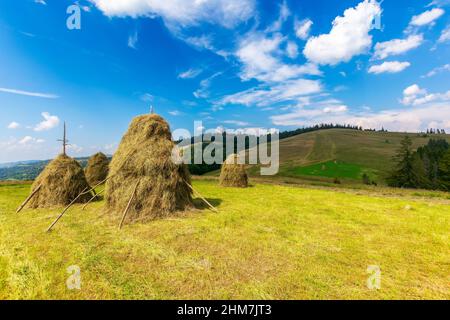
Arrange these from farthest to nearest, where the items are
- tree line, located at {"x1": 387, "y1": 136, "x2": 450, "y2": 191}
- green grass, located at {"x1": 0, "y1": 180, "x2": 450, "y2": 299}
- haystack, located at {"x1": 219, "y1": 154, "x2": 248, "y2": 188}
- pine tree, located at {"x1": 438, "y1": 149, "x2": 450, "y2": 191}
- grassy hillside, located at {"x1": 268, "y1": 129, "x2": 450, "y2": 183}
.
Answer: grassy hillside, located at {"x1": 268, "y1": 129, "x2": 450, "y2": 183} < tree line, located at {"x1": 387, "y1": 136, "x2": 450, "y2": 191} < pine tree, located at {"x1": 438, "y1": 149, "x2": 450, "y2": 191} < haystack, located at {"x1": 219, "y1": 154, "x2": 248, "y2": 188} < green grass, located at {"x1": 0, "y1": 180, "x2": 450, "y2": 299}

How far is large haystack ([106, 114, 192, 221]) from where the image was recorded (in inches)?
397

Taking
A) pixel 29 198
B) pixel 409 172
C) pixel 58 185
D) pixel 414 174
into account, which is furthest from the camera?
pixel 409 172

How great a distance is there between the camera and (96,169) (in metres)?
23.5

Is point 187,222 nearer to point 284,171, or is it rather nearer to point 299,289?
point 299,289

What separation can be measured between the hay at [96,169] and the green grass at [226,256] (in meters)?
12.6

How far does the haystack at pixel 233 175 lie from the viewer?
22672 mm

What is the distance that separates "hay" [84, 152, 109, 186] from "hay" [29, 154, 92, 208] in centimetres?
995

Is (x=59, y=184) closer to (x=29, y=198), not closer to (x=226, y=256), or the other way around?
(x=29, y=198)

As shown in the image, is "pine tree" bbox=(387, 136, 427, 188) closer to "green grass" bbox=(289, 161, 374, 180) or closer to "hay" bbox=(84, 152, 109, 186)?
"green grass" bbox=(289, 161, 374, 180)

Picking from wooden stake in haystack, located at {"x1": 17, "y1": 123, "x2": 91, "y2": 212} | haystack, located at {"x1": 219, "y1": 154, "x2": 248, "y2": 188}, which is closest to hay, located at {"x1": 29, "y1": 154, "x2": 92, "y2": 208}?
wooden stake in haystack, located at {"x1": 17, "y1": 123, "x2": 91, "y2": 212}

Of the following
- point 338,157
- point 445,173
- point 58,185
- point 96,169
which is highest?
point 338,157

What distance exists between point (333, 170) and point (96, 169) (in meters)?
51.9

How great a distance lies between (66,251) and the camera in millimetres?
6484

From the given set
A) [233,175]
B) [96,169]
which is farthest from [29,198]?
[233,175]
